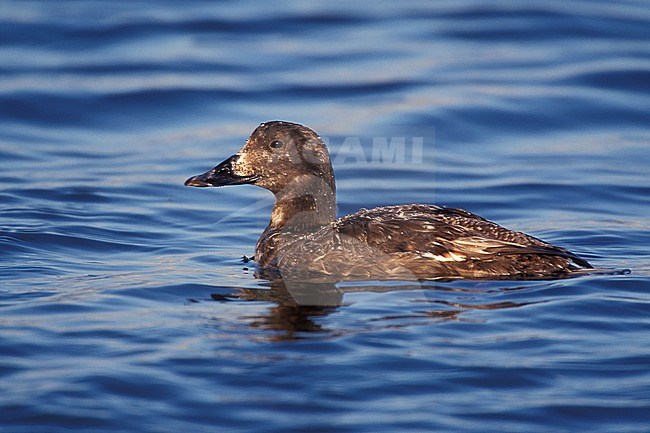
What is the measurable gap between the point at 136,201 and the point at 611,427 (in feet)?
21.1

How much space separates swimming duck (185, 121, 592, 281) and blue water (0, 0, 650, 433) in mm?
215

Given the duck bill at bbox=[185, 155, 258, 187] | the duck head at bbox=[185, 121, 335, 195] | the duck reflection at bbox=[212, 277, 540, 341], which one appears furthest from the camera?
the duck bill at bbox=[185, 155, 258, 187]

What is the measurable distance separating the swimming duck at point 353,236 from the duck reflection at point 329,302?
0.49 ft

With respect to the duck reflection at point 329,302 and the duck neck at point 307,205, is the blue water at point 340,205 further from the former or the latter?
the duck neck at point 307,205

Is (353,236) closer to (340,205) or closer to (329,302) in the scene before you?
(329,302)

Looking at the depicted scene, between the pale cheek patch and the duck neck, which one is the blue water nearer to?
the duck neck

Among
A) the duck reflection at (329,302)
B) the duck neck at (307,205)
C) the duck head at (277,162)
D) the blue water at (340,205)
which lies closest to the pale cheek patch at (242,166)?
the duck head at (277,162)

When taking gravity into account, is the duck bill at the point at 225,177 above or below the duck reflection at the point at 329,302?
above

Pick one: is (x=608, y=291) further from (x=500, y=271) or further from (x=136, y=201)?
(x=136, y=201)

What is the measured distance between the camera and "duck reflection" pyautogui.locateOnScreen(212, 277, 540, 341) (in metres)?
7.26

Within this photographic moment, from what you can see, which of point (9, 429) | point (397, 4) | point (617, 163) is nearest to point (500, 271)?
point (9, 429)

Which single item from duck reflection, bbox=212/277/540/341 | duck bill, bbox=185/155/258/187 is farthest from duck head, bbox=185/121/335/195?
duck reflection, bbox=212/277/540/341

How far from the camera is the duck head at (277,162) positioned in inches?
359

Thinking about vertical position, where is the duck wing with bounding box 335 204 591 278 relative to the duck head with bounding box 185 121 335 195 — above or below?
below
